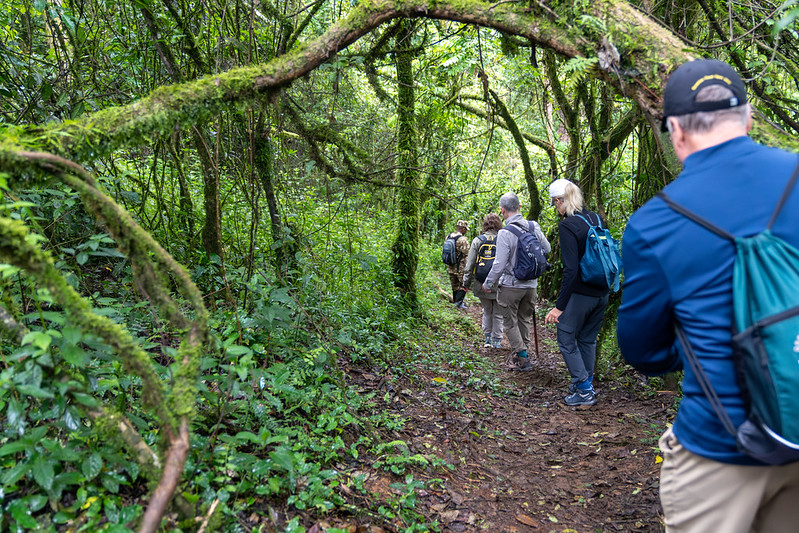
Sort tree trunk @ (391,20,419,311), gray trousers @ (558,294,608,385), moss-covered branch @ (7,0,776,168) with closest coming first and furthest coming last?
1. moss-covered branch @ (7,0,776,168)
2. gray trousers @ (558,294,608,385)
3. tree trunk @ (391,20,419,311)

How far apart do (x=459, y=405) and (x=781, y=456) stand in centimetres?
391

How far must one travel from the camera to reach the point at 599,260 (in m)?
4.97

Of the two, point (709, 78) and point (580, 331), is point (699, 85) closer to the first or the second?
point (709, 78)

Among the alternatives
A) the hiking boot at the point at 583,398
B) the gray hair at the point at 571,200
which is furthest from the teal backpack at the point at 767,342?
the hiking boot at the point at 583,398

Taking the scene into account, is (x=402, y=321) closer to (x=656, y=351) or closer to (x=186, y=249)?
(x=186, y=249)

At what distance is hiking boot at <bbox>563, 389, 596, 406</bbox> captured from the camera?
5.56m

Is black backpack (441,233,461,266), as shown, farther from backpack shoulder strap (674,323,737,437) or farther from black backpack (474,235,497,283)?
backpack shoulder strap (674,323,737,437)

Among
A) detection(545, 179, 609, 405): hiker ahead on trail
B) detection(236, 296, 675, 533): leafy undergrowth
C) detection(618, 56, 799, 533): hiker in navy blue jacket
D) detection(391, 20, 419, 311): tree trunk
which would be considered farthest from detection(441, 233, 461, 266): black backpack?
detection(618, 56, 799, 533): hiker in navy blue jacket

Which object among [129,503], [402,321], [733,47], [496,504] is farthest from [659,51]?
[402,321]

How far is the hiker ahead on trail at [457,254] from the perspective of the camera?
10570 mm

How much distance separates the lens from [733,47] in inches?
133

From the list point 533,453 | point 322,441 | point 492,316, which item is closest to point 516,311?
point 492,316

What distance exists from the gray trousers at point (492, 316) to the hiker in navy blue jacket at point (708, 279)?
594 centimetres

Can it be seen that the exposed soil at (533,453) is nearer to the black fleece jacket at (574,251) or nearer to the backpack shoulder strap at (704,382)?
the black fleece jacket at (574,251)
